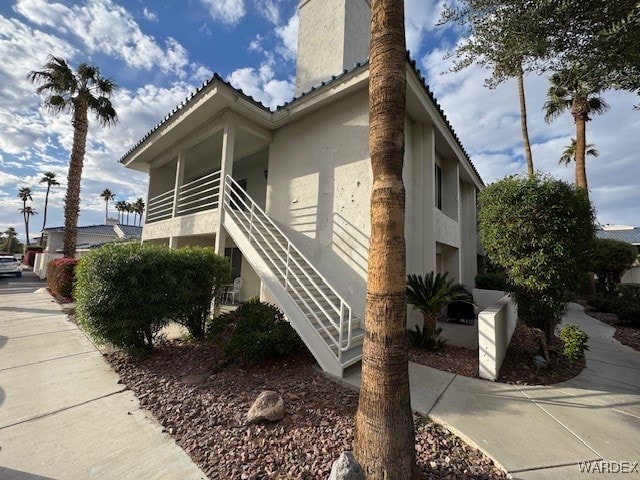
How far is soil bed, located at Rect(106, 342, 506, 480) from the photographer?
8.49 ft

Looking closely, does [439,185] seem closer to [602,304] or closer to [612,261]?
[602,304]

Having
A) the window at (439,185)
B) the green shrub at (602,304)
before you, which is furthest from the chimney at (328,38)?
the green shrub at (602,304)

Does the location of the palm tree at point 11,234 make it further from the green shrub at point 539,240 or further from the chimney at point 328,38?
the green shrub at point 539,240

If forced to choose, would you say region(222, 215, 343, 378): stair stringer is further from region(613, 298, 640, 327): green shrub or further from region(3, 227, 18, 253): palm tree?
region(3, 227, 18, 253): palm tree

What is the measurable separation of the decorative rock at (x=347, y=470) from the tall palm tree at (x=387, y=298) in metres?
→ 0.15

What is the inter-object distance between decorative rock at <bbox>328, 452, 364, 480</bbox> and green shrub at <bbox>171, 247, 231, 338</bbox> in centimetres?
442

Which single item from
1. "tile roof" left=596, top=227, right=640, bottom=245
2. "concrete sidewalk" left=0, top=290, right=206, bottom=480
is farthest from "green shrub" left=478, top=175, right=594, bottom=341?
"tile roof" left=596, top=227, right=640, bottom=245

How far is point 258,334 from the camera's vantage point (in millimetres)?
4934

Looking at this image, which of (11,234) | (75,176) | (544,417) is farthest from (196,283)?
(11,234)

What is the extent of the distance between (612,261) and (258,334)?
1735 centimetres

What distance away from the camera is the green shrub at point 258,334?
189 inches

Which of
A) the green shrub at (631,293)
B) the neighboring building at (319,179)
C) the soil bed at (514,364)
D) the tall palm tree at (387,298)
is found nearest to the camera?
the tall palm tree at (387,298)

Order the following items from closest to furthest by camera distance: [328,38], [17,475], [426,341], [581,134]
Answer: [17,475]
[426,341]
[328,38]
[581,134]

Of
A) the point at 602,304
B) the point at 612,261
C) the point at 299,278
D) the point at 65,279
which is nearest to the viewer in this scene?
the point at 299,278
